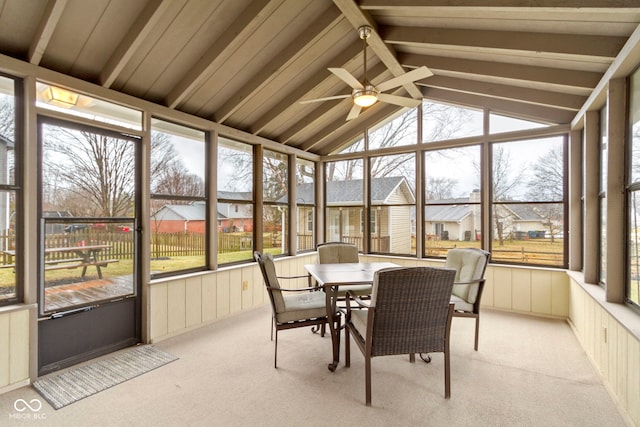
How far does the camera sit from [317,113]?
4.95m

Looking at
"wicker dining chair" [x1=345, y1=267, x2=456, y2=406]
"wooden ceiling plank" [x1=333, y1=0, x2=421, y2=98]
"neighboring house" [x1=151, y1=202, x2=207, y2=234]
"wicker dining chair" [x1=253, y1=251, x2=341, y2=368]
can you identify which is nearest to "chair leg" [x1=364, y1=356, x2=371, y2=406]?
"wicker dining chair" [x1=345, y1=267, x2=456, y2=406]

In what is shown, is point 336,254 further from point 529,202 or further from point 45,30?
point 45,30

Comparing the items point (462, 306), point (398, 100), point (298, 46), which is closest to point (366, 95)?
point (398, 100)

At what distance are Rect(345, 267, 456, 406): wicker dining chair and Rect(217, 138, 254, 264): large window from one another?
2.75 meters

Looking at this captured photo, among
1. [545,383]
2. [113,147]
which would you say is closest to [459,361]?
[545,383]

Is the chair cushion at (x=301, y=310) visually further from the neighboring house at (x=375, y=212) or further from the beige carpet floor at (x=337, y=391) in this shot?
the neighboring house at (x=375, y=212)

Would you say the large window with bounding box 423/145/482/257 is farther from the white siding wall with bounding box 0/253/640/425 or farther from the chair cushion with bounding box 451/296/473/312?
the chair cushion with bounding box 451/296/473/312

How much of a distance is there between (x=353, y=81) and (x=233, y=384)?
283 centimetres

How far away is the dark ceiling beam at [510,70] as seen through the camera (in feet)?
10.4

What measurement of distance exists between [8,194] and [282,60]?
2.79 meters

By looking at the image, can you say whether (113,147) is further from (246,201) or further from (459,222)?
(459,222)

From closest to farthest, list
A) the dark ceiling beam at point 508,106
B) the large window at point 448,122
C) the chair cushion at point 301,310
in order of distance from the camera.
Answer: the chair cushion at point 301,310
the dark ceiling beam at point 508,106
the large window at point 448,122

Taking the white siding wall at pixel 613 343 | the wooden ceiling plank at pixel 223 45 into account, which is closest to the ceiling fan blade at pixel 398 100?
the wooden ceiling plank at pixel 223 45

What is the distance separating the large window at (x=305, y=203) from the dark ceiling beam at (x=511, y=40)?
9.67 ft
